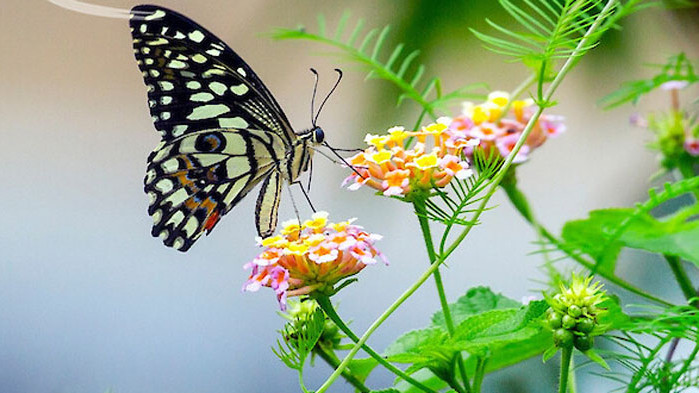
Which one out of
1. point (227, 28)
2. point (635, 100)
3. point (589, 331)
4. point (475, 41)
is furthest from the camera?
point (227, 28)

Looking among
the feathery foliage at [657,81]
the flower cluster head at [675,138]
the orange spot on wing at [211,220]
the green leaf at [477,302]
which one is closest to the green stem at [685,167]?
the flower cluster head at [675,138]

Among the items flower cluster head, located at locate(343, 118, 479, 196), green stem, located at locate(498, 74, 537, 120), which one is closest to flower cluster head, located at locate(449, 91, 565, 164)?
green stem, located at locate(498, 74, 537, 120)

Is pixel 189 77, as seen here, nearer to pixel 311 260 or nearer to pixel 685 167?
pixel 311 260

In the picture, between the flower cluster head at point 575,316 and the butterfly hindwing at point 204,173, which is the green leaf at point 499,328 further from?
the butterfly hindwing at point 204,173

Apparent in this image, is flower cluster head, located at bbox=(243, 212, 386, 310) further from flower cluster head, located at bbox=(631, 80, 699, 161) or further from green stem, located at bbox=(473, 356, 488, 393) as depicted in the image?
flower cluster head, located at bbox=(631, 80, 699, 161)

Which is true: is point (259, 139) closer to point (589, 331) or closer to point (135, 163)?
point (589, 331)

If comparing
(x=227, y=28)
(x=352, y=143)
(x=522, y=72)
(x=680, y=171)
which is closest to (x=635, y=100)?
(x=680, y=171)
